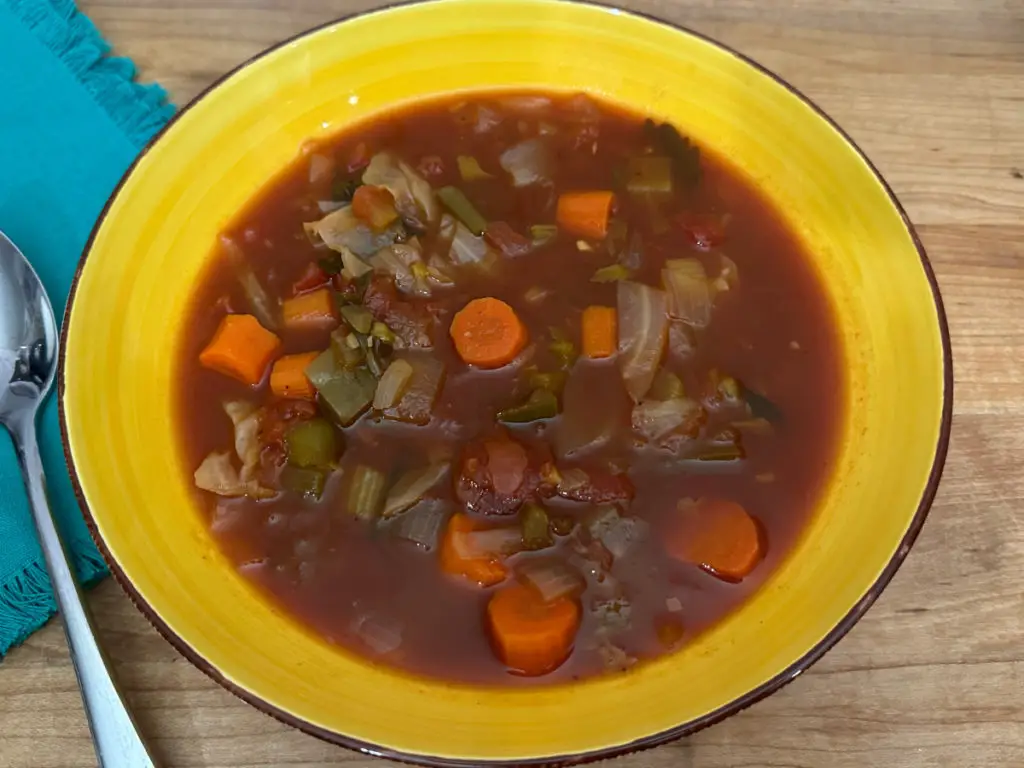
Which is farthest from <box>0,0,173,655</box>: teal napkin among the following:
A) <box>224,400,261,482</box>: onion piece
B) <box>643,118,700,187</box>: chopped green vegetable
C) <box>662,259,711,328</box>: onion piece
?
<box>662,259,711,328</box>: onion piece

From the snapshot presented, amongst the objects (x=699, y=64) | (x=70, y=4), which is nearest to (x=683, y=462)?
(x=699, y=64)

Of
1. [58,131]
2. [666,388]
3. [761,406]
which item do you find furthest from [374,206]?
[761,406]

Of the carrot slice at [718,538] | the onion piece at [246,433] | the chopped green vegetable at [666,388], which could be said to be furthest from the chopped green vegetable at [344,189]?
the carrot slice at [718,538]

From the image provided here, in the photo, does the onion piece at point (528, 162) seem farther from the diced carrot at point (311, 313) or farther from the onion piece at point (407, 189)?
the diced carrot at point (311, 313)

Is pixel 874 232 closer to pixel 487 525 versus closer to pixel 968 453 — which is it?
pixel 968 453

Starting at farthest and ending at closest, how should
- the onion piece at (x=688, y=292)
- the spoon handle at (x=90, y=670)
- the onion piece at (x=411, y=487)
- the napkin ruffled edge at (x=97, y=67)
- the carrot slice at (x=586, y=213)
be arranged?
the napkin ruffled edge at (x=97, y=67)
the carrot slice at (x=586, y=213)
the onion piece at (x=688, y=292)
the onion piece at (x=411, y=487)
the spoon handle at (x=90, y=670)
